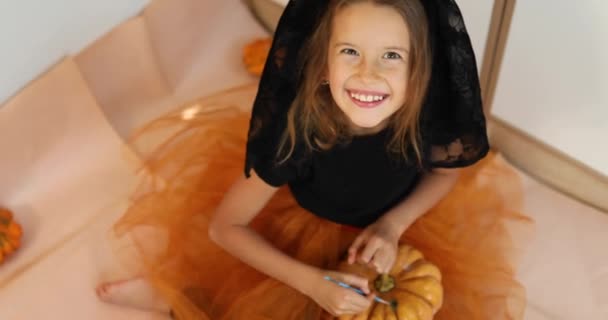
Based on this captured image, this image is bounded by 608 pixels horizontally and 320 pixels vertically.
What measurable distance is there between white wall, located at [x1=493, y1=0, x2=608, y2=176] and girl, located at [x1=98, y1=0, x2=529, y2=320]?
0.13 meters

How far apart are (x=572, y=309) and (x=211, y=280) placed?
0.62 meters

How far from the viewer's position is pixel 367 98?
0.86 m

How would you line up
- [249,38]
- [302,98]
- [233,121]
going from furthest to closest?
[249,38], [233,121], [302,98]

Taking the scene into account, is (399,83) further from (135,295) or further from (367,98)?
(135,295)

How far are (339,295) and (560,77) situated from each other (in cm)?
57

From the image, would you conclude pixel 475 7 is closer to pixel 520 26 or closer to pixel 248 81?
pixel 520 26

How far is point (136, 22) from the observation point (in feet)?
4.73

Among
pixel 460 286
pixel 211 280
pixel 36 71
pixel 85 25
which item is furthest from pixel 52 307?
pixel 460 286

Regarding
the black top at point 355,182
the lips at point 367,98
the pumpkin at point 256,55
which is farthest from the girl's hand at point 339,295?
the pumpkin at point 256,55

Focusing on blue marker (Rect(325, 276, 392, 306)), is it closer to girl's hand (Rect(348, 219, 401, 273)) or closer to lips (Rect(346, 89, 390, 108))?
girl's hand (Rect(348, 219, 401, 273))

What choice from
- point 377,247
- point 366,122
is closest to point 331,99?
point 366,122

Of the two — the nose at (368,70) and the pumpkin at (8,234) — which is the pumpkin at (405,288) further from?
the pumpkin at (8,234)

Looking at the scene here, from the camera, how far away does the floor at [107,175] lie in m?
1.21

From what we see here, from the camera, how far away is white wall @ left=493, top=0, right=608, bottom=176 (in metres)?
1.10
